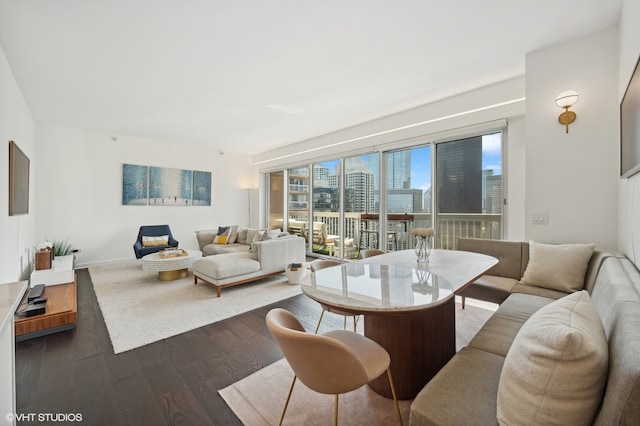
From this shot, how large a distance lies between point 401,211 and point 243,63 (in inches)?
126

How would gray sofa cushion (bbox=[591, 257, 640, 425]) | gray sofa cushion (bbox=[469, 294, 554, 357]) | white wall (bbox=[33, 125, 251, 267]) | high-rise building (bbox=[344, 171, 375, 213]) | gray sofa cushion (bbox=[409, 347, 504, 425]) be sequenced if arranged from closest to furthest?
gray sofa cushion (bbox=[591, 257, 640, 425]) < gray sofa cushion (bbox=[409, 347, 504, 425]) < gray sofa cushion (bbox=[469, 294, 554, 357]) < white wall (bbox=[33, 125, 251, 267]) < high-rise building (bbox=[344, 171, 375, 213])

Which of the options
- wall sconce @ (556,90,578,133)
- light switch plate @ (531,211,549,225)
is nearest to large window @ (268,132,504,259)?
light switch plate @ (531,211,549,225)

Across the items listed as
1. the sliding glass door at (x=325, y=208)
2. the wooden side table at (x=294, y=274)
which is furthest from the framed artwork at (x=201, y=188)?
the wooden side table at (x=294, y=274)

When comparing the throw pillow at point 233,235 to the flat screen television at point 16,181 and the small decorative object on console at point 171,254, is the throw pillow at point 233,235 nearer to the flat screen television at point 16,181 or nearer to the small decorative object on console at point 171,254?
the small decorative object on console at point 171,254

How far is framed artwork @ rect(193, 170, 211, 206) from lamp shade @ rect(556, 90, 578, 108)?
672 cm

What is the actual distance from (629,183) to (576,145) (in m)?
0.82

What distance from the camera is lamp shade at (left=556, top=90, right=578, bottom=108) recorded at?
2.54 meters

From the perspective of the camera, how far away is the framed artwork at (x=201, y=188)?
21.9 feet

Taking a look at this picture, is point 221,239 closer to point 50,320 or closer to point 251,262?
point 251,262

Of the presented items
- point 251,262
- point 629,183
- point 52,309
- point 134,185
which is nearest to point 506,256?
point 629,183

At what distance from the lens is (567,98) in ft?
8.40

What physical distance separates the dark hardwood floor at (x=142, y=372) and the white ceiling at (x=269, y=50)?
2.71 m

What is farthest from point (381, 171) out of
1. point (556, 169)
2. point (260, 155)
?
point (260, 155)

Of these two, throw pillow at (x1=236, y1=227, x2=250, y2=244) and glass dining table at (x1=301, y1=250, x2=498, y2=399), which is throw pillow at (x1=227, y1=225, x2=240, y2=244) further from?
glass dining table at (x1=301, y1=250, x2=498, y2=399)
